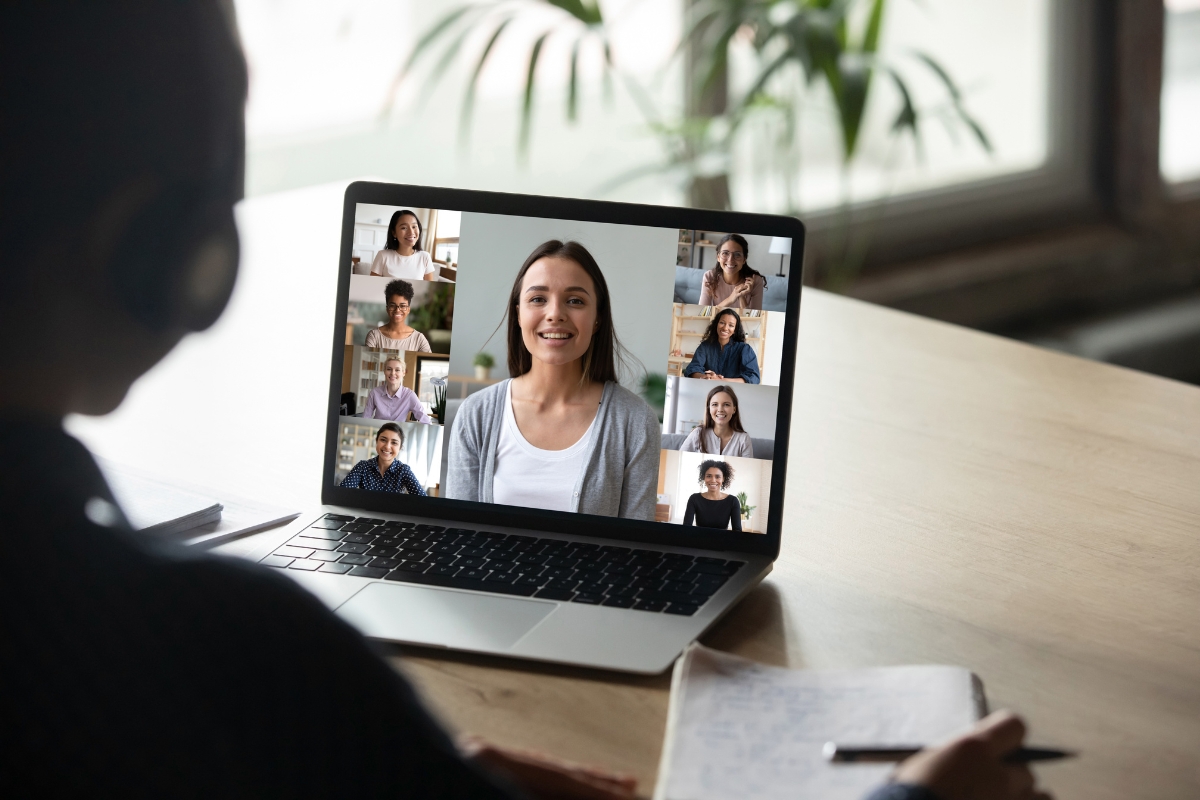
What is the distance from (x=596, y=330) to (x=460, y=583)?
22 centimetres

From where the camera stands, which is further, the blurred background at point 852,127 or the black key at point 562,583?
the blurred background at point 852,127

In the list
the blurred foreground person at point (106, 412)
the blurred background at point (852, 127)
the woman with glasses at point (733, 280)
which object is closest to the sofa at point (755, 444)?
the woman with glasses at point (733, 280)

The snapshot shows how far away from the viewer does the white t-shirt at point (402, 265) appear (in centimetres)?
91

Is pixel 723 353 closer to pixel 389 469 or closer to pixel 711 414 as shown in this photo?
pixel 711 414

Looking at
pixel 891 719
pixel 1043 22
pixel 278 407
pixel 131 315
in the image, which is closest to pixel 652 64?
pixel 1043 22

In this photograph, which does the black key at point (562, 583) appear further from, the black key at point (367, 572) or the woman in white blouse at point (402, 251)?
the woman in white blouse at point (402, 251)

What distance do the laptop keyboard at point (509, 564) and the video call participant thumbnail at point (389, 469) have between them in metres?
0.03

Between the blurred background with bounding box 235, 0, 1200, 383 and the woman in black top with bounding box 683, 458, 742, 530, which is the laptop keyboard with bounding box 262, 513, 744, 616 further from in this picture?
the blurred background with bounding box 235, 0, 1200, 383

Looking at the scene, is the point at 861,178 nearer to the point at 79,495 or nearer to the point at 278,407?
the point at 278,407

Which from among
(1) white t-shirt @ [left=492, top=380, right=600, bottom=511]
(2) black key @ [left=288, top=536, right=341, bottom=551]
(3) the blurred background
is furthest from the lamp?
(3) the blurred background

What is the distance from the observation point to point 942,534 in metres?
0.96

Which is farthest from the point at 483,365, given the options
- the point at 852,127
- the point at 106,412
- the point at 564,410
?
the point at 852,127

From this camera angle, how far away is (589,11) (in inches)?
82.3

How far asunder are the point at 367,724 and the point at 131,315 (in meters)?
0.18
